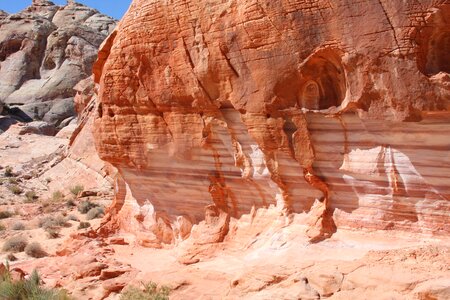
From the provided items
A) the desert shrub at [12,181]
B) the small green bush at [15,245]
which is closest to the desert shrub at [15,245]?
the small green bush at [15,245]

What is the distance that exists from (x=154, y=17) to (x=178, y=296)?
4484mm

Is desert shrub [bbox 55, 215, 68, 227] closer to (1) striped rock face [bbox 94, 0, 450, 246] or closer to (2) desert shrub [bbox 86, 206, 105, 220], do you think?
(2) desert shrub [bbox 86, 206, 105, 220]

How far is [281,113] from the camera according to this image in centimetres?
704

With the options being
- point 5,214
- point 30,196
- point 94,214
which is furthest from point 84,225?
point 30,196

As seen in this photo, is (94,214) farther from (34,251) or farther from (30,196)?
(30,196)

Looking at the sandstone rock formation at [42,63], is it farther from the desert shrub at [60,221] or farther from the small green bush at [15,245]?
the small green bush at [15,245]

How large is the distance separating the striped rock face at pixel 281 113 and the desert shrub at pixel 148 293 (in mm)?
1512

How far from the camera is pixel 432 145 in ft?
19.0

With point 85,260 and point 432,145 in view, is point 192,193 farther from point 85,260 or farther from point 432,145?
point 432,145

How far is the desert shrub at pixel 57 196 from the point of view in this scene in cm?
1866

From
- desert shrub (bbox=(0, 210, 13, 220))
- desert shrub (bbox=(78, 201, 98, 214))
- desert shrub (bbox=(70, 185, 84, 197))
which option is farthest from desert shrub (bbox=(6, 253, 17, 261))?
desert shrub (bbox=(70, 185, 84, 197))

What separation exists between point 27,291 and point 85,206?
328 inches

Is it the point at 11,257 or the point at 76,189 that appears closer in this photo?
the point at 11,257

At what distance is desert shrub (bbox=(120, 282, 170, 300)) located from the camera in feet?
22.0
